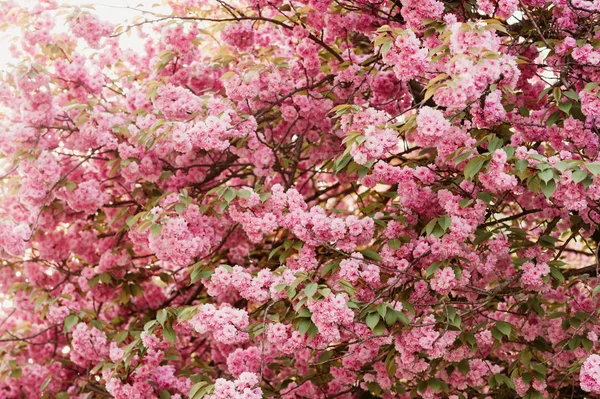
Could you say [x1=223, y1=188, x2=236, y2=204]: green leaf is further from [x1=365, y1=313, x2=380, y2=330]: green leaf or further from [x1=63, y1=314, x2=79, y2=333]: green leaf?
[x1=63, y1=314, x2=79, y2=333]: green leaf

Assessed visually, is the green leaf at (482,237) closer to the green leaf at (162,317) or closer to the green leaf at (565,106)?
the green leaf at (565,106)

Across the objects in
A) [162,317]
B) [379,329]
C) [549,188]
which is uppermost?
[549,188]

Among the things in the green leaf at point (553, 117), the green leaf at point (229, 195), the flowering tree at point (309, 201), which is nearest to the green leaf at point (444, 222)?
the flowering tree at point (309, 201)

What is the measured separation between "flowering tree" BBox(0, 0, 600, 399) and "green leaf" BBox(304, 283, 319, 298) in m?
0.01

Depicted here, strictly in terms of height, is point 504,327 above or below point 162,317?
above

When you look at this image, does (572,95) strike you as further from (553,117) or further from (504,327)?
(504,327)

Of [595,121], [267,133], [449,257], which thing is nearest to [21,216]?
[267,133]

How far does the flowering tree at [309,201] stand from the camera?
416 centimetres

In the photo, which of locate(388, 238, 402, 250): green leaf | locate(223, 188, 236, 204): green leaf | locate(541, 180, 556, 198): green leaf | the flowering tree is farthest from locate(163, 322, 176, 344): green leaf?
locate(541, 180, 556, 198): green leaf

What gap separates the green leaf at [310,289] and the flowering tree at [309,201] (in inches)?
0.5

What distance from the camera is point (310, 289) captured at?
12.5ft

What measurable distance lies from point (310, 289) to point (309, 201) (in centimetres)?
292

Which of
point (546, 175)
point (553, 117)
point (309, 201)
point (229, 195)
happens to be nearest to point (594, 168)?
point (546, 175)

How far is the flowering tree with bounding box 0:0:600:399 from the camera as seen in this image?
4.16 metres
